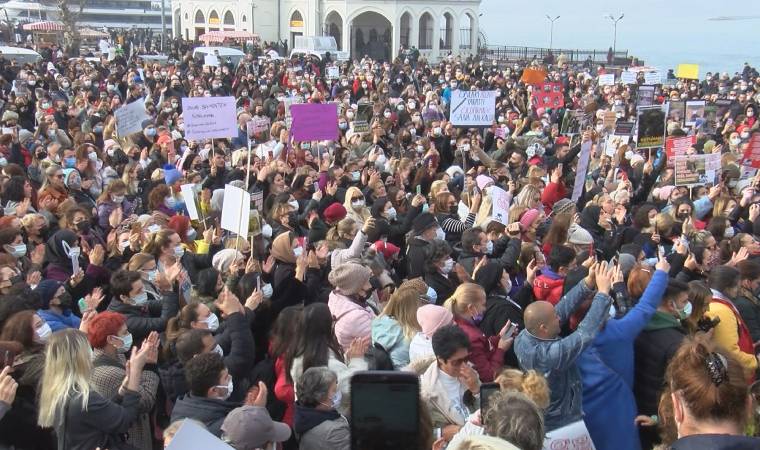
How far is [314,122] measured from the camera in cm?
1205

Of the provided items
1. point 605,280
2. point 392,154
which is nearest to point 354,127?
point 392,154

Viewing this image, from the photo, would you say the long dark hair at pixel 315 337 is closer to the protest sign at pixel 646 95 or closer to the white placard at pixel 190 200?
the white placard at pixel 190 200

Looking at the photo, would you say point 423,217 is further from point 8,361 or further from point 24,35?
point 24,35

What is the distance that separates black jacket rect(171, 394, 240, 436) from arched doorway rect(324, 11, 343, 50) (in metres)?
57.0

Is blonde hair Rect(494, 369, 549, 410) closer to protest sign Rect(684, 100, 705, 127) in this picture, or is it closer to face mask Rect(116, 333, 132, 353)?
face mask Rect(116, 333, 132, 353)

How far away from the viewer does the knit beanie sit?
557 centimetres

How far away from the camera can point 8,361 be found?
4453mm

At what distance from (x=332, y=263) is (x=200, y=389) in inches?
109

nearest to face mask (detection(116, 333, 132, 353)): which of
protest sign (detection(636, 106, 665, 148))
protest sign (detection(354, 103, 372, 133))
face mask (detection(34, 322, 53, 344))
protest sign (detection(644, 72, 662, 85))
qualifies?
face mask (detection(34, 322, 53, 344))

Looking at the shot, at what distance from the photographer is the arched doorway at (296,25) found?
6009cm

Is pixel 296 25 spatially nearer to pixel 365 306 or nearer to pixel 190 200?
pixel 190 200

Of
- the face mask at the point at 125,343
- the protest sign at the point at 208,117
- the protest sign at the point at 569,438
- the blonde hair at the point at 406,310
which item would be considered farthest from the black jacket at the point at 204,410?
the protest sign at the point at 208,117

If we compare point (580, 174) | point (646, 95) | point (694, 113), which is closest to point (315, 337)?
point (580, 174)

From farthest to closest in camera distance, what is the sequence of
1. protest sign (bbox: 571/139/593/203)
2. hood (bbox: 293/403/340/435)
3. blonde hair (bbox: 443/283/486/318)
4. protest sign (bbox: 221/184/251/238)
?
protest sign (bbox: 571/139/593/203) → protest sign (bbox: 221/184/251/238) → blonde hair (bbox: 443/283/486/318) → hood (bbox: 293/403/340/435)
